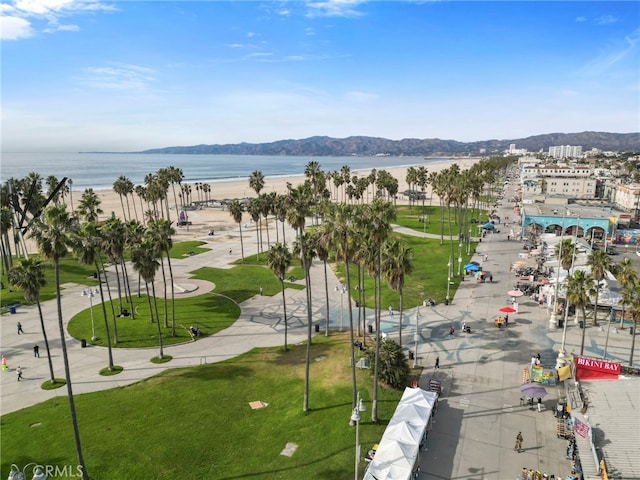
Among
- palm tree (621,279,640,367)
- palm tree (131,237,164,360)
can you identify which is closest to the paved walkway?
palm tree (621,279,640,367)

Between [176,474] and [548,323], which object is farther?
[548,323]

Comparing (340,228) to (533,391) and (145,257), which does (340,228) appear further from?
(145,257)

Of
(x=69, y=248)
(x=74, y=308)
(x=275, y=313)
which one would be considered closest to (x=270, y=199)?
(x=275, y=313)

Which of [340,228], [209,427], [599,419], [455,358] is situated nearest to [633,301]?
[599,419]

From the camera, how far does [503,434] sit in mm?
25891

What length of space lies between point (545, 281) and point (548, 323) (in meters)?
13.3

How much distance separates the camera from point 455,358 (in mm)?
36094

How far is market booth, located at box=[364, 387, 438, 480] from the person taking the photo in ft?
70.4

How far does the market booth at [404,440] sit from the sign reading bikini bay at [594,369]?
36.7 feet

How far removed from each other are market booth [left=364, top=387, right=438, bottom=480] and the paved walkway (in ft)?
4.91

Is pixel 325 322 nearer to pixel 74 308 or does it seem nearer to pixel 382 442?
pixel 382 442

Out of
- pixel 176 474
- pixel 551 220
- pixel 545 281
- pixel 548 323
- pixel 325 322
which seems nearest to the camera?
pixel 176 474

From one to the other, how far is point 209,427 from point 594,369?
89.2 feet

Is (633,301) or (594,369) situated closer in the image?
(594,369)
